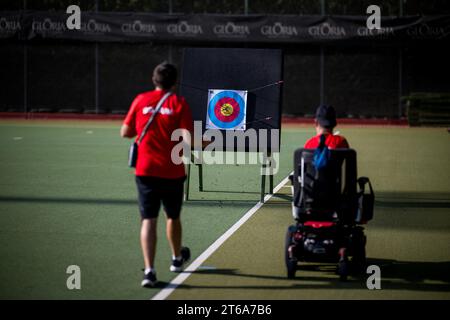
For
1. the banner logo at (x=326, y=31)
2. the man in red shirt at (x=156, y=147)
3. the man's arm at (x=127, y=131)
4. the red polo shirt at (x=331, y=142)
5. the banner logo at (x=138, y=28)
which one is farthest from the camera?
the banner logo at (x=138, y=28)

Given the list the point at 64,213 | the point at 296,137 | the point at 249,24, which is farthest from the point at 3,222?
the point at 249,24

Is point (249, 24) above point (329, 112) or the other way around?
above

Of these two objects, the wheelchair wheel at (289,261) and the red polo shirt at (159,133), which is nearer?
the red polo shirt at (159,133)

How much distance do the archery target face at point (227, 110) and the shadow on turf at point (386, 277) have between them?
457 centimetres

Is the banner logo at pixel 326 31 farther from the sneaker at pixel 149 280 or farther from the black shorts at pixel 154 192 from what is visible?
the sneaker at pixel 149 280

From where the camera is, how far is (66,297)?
780 cm

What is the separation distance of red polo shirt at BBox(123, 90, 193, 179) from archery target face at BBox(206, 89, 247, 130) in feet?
17.3

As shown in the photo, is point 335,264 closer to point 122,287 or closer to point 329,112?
point 329,112

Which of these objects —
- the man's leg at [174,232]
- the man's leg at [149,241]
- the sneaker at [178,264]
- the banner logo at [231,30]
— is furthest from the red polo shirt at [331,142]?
the banner logo at [231,30]

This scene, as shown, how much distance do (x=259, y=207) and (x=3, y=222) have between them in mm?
3563

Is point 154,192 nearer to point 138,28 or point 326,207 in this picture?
point 326,207

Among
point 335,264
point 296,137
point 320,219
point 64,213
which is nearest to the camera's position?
point 320,219

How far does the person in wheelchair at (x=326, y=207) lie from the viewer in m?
8.44

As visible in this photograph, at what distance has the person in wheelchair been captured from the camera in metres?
8.44
